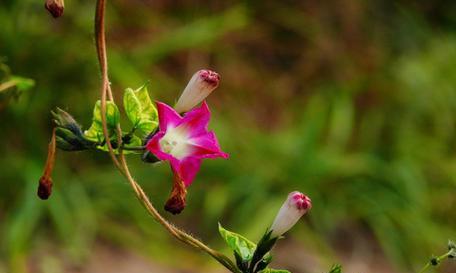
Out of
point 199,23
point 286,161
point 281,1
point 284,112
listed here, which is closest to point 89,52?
point 199,23

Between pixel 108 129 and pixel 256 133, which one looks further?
pixel 256 133

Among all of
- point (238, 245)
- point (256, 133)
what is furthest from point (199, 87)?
point (256, 133)

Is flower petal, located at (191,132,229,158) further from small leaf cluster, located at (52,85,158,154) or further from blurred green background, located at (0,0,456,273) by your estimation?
blurred green background, located at (0,0,456,273)

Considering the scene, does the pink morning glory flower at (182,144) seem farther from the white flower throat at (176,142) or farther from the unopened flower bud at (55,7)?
the unopened flower bud at (55,7)

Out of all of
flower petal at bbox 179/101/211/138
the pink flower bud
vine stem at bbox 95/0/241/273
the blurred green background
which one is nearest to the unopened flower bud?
vine stem at bbox 95/0/241/273

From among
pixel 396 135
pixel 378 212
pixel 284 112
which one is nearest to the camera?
pixel 378 212

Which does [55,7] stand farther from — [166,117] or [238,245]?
[238,245]

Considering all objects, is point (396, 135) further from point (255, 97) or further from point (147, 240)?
point (147, 240)
